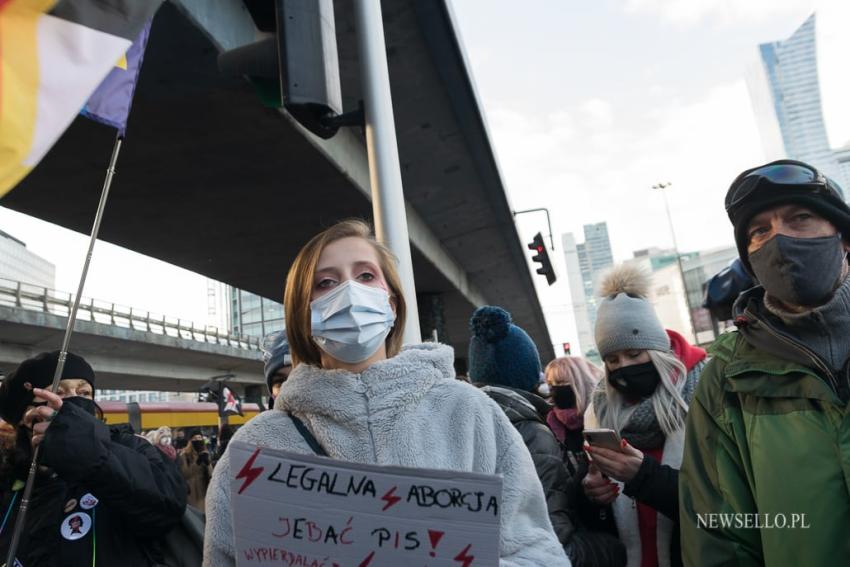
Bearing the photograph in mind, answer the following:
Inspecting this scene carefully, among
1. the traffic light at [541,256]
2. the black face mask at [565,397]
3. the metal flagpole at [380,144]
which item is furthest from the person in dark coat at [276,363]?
the traffic light at [541,256]

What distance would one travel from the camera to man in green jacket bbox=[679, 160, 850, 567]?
166cm

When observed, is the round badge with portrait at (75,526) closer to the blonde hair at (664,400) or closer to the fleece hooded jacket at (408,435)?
the fleece hooded jacket at (408,435)

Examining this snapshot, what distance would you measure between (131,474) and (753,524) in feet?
7.77

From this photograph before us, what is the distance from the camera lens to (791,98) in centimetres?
14275

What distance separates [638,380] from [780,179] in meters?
1.08

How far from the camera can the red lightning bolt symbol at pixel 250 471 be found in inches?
55.2

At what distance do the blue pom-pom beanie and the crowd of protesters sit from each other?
15 mm

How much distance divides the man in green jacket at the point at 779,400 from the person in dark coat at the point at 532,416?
0.37m

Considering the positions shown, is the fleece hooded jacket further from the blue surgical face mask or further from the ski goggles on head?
the ski goggles on head

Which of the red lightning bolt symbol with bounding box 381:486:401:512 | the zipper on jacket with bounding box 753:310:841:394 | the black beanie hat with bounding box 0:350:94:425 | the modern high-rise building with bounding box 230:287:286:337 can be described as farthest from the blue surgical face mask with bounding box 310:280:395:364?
the modern high-rise building with bounding box 230:287:286:337

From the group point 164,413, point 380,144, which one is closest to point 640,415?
point 380,144

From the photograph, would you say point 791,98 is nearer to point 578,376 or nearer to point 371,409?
point 578,376

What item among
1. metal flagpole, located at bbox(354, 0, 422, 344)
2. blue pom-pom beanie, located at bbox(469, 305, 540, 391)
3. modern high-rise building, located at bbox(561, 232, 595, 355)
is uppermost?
modern high-rise building, located at bbox(561, 232, 595, 355)

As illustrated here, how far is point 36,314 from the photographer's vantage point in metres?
20.4
